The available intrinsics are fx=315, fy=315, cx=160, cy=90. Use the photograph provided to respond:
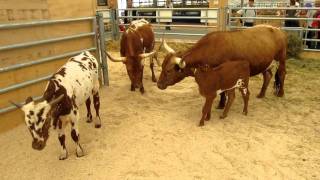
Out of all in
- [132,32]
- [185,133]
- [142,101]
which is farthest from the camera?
[132,32]

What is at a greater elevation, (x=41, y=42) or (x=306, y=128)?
(x=41, y=42)

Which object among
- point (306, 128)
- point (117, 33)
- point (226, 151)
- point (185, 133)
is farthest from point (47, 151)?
point (117, 33)

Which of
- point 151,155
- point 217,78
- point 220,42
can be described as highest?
point 220,42

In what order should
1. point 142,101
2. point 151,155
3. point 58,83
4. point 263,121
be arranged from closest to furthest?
point 58,83 → point 151,155 → point 263,121 → point 142,101

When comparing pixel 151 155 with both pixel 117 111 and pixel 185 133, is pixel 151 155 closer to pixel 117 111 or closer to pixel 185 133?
pixel 185 133

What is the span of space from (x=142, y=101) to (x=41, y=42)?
209 cm

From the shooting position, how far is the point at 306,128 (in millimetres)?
4672

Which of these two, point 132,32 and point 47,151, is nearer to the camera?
point 47,151

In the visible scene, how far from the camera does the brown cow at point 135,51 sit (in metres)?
6.04

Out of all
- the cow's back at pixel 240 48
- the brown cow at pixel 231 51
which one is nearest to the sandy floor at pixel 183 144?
the brown cow at pixel 231 51

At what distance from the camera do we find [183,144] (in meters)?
4.28

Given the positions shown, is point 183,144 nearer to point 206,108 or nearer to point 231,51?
point 206,108

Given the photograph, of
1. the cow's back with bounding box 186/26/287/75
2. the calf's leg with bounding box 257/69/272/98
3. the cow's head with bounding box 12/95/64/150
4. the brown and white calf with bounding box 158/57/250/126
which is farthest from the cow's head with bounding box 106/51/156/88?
the cow's head with bounding box 12/95/64/150

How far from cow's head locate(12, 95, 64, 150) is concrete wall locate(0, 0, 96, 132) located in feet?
6.13
